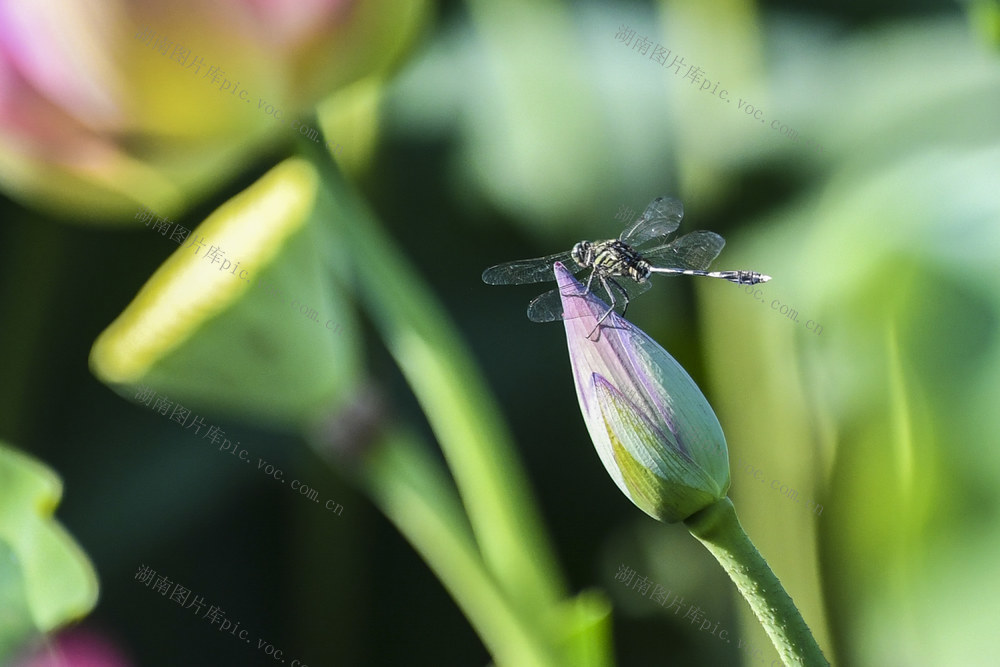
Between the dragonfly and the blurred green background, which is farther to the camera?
the blurred green background

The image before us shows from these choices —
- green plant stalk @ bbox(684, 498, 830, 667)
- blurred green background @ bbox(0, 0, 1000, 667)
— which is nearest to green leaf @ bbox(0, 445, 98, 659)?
blurred green background @ bbox(0, 0, 1000, 667)

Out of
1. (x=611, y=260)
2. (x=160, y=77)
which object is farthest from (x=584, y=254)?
(x=160, y=77)

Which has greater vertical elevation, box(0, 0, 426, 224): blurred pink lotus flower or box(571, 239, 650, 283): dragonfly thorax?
box(0, 0, 426, 224): blurred pink lotus flower

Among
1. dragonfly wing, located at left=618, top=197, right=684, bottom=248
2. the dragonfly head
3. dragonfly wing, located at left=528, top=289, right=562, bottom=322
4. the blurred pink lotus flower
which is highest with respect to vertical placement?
the blurred pink lotus flower

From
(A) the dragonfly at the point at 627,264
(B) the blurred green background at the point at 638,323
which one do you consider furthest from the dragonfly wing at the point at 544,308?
(B) the blurred green background at the point at 638,323

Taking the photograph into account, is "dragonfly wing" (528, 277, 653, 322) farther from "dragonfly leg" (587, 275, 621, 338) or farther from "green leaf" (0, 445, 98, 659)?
"green leaf" (0, 445, 98, 659)

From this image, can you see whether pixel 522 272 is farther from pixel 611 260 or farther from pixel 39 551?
pixel 39 551

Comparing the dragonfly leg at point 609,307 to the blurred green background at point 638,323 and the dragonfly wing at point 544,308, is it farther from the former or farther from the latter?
the blurred green background at point 638,323
